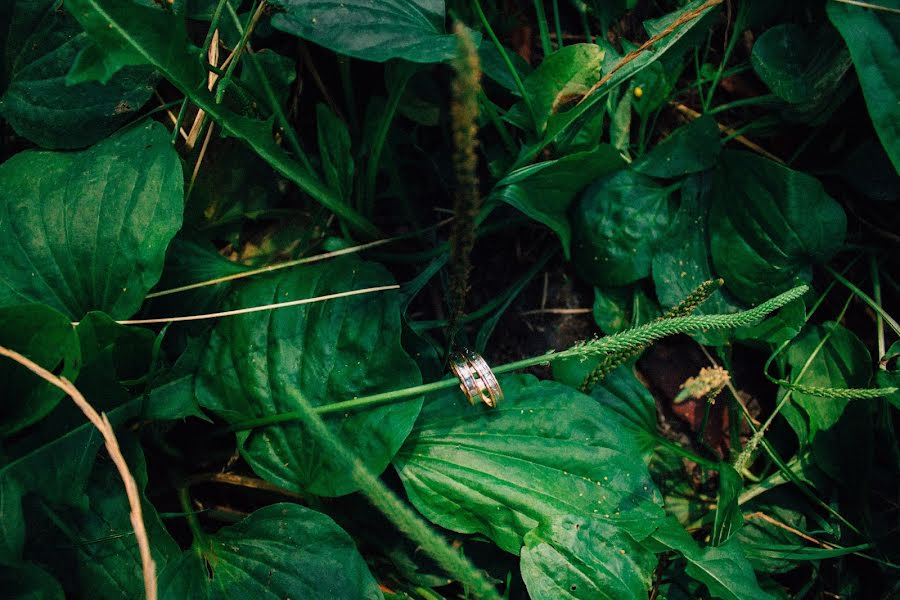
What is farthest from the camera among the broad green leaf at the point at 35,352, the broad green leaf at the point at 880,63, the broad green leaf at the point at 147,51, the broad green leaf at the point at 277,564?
the broad green leaf at the point at 880,63

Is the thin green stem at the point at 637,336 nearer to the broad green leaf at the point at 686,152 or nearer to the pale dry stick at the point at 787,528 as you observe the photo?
the broad green leaf at the point at 686,152

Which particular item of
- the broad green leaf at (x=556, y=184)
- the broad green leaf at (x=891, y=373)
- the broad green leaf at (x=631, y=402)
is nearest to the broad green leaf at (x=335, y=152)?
the broad green leaf at (x=556, y=184)

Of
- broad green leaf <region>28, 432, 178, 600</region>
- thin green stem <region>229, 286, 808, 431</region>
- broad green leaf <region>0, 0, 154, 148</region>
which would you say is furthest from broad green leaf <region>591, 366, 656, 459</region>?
broad green leaf <region>0, 0, 154, 148</region>

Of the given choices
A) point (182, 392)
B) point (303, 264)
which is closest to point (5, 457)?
point (182, 392)

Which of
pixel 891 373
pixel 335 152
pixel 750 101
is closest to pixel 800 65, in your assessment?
pixel 750 101

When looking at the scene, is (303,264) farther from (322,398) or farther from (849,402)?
(849,402)

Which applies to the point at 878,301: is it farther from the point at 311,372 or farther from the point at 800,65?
the point at 311,372
